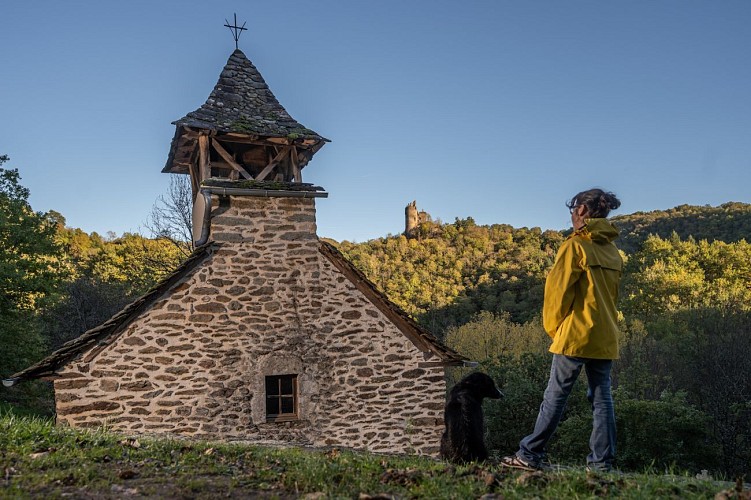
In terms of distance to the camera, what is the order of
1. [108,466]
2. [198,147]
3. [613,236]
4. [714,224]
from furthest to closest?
1. [714,224]
2. [198,147]
3. [613,236]
4. [108,466]

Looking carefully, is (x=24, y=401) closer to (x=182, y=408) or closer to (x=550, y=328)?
(x=182, y=408)

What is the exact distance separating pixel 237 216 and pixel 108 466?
607 cm

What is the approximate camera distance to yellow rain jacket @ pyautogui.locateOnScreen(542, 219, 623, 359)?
4.73m

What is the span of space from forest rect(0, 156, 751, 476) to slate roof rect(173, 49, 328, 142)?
8403 millimetres

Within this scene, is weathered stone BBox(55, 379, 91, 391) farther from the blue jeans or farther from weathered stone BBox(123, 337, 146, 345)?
the blue jeans

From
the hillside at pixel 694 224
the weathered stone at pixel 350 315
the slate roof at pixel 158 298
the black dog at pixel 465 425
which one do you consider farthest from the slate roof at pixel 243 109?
the hillside at pixel 694 224

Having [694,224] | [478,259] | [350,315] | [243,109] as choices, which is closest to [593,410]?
[350,315]

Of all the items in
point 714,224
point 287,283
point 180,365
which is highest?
point 714,224

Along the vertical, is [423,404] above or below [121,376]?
below

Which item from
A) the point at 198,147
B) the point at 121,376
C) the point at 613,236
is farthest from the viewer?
the point at 198,147

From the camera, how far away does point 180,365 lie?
939 centimetres

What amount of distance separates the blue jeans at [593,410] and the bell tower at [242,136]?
711cm

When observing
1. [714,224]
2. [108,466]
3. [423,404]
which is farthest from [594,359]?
[714,224]

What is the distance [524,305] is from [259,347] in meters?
33.4
